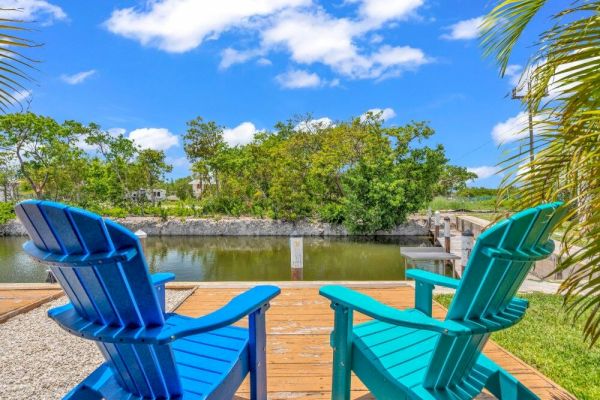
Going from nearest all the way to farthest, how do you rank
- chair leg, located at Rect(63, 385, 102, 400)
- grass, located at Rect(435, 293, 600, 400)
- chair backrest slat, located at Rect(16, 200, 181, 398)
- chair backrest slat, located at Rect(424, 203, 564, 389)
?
chair backrest slat, located at Rect(16, 200, 181, 398)
chair backrest slat, located at Rect(424, 203, 564, 389)
chair leg, located at Rect(63, 385, 102, 400)
grass, located at Rect(435, 293, 600, 400)

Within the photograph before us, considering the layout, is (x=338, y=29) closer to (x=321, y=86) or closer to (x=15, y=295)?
(x=15, y=295)

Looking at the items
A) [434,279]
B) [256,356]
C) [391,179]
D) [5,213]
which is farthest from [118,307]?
[5,213]

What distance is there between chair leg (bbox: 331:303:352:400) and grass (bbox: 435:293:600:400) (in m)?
1.22

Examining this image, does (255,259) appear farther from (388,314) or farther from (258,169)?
(388,314)

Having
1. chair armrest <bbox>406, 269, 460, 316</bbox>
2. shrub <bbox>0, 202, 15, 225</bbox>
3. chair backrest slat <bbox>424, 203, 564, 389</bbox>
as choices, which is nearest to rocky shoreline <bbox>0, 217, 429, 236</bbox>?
shrub <bbox>0, 202, 15, 225</bbox>

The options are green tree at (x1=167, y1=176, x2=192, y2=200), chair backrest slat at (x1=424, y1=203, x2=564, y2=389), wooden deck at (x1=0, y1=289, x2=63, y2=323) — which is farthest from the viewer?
green tree at (x1=167, y1=176, x2=192, y2=200)

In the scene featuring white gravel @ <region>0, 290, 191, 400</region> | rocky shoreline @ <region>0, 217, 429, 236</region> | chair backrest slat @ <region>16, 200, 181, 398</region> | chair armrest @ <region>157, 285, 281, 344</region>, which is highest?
chair backrest slat @ <region>16, 200, 181, 398</region>

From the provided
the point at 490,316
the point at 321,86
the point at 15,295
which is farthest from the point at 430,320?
the point at 321,86

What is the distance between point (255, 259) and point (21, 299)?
7.57 meters

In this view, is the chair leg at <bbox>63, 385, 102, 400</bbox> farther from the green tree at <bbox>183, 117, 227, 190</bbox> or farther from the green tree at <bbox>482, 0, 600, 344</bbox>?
the green tree at <bbox>183, 117, 227, 190</bbox>

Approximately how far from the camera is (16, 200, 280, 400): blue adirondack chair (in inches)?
31.2

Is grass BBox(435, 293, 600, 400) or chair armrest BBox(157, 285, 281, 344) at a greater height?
chair armrest BBox(157, 285, 281, 344)

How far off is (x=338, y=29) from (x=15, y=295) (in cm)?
833

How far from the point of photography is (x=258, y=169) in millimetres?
18078
